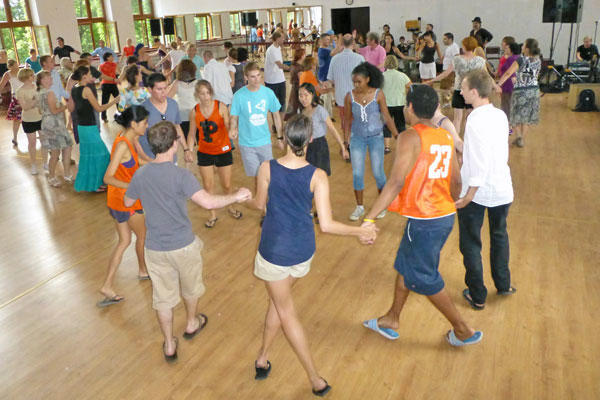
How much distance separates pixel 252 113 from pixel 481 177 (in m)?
2.28

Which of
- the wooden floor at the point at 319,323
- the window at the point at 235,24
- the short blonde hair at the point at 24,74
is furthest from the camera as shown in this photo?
the window at the point at 235,24

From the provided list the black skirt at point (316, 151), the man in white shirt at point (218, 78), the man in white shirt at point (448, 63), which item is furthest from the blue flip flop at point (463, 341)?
the man in white shirt at point (448, 63)

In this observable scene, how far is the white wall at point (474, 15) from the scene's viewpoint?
14523 millimetres

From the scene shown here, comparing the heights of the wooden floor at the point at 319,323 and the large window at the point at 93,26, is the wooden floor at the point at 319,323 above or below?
below

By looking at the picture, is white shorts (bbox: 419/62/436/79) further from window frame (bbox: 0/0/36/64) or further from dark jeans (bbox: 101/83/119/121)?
window frame (bbox: 0/0/36/64)

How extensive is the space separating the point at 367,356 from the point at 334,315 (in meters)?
0.48

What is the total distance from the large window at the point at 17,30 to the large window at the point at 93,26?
71.0 inches

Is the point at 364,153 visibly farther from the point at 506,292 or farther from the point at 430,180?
the point at 430,180

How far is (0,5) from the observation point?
50.4 feet

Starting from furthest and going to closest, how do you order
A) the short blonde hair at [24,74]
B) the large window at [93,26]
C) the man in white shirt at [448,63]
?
the large window at [93,26]
the man in white shirt at [448,63]
the short blonde hair at [24,74]

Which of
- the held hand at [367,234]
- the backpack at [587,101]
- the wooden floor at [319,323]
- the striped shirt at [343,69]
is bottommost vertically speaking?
the wooden floor at [319,323]

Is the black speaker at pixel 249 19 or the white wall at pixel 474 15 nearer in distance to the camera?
the white wall at pixel 474 15

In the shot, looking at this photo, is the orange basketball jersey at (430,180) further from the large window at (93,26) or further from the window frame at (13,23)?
the large window at (93,26)

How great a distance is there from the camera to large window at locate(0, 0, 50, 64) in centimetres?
1550
